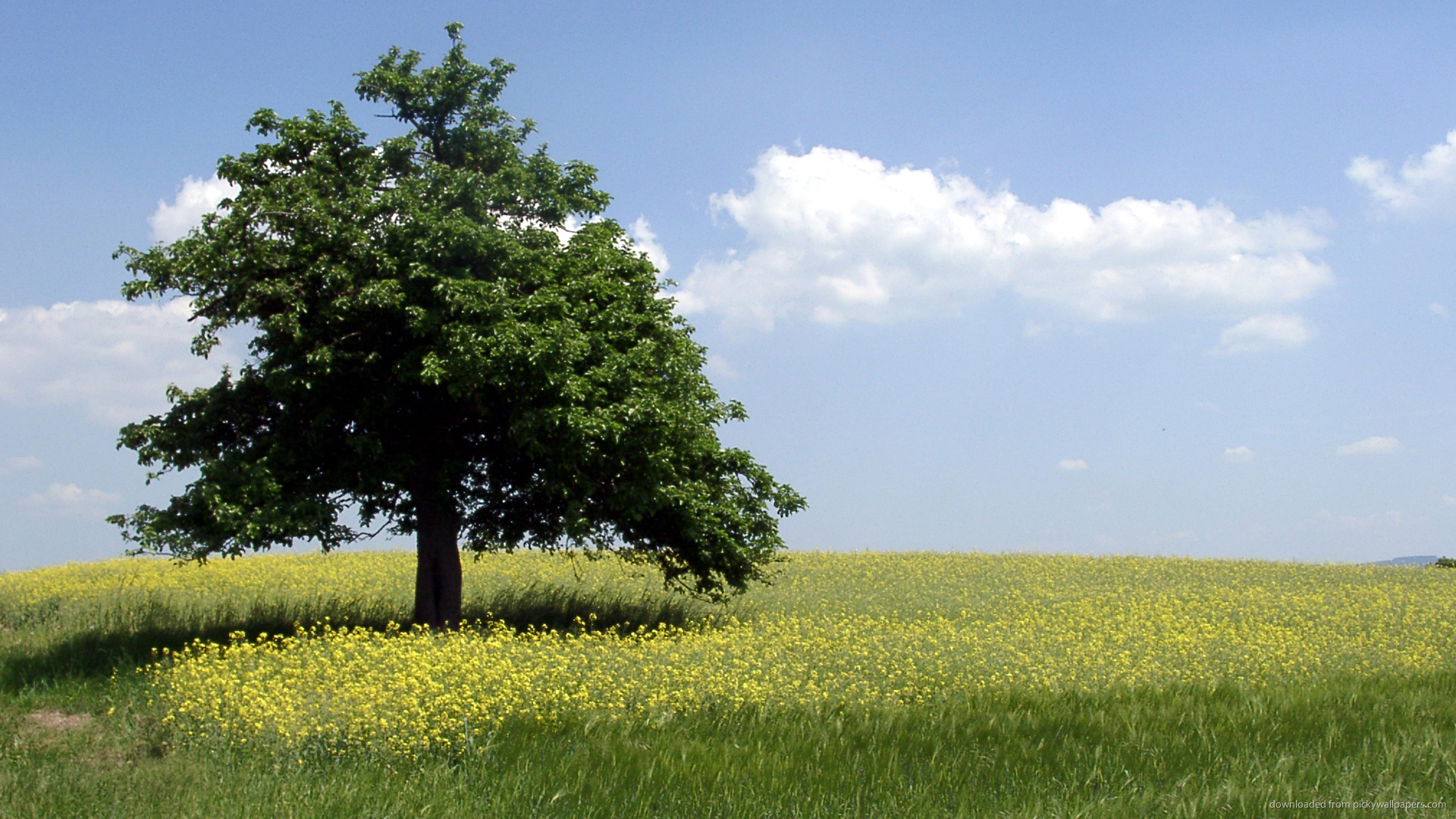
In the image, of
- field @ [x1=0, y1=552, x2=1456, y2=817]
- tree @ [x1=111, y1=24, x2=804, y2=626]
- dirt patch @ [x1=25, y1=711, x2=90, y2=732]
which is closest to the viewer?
field @ [x1=0, y1=552, x2=1456, y2=817]

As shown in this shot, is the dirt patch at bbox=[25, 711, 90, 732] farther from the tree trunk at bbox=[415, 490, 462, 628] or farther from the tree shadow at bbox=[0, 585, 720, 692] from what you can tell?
the tree trunk at bbox=[415, 490, 462, 628]

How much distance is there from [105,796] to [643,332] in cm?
1206

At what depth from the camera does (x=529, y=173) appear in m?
18.7

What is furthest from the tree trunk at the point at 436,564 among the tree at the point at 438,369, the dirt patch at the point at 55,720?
the dirt patch at the point at 55,720

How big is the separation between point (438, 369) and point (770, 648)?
6868 mm

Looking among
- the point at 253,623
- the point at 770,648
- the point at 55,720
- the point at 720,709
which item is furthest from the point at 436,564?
the point at 720,709

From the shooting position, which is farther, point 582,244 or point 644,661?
point 582,244

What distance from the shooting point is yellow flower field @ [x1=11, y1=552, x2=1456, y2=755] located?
11.8 metres

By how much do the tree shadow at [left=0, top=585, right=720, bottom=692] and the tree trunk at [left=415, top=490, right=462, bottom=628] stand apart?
59cm

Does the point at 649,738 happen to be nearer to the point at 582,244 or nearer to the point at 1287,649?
the point at 582,244

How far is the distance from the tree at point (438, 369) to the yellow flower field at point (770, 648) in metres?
2.07

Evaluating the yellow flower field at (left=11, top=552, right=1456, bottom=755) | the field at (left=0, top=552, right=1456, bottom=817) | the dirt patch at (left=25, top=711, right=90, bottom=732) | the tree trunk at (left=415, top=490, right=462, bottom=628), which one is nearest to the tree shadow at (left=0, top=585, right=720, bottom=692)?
the field at (left=0, top=552, right=1456, bottom=817)

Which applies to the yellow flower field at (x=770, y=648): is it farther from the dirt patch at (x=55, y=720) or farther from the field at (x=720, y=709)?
the dirt patch at (x=55, y=720)

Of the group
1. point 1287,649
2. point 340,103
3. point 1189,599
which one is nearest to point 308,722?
point 340,103
